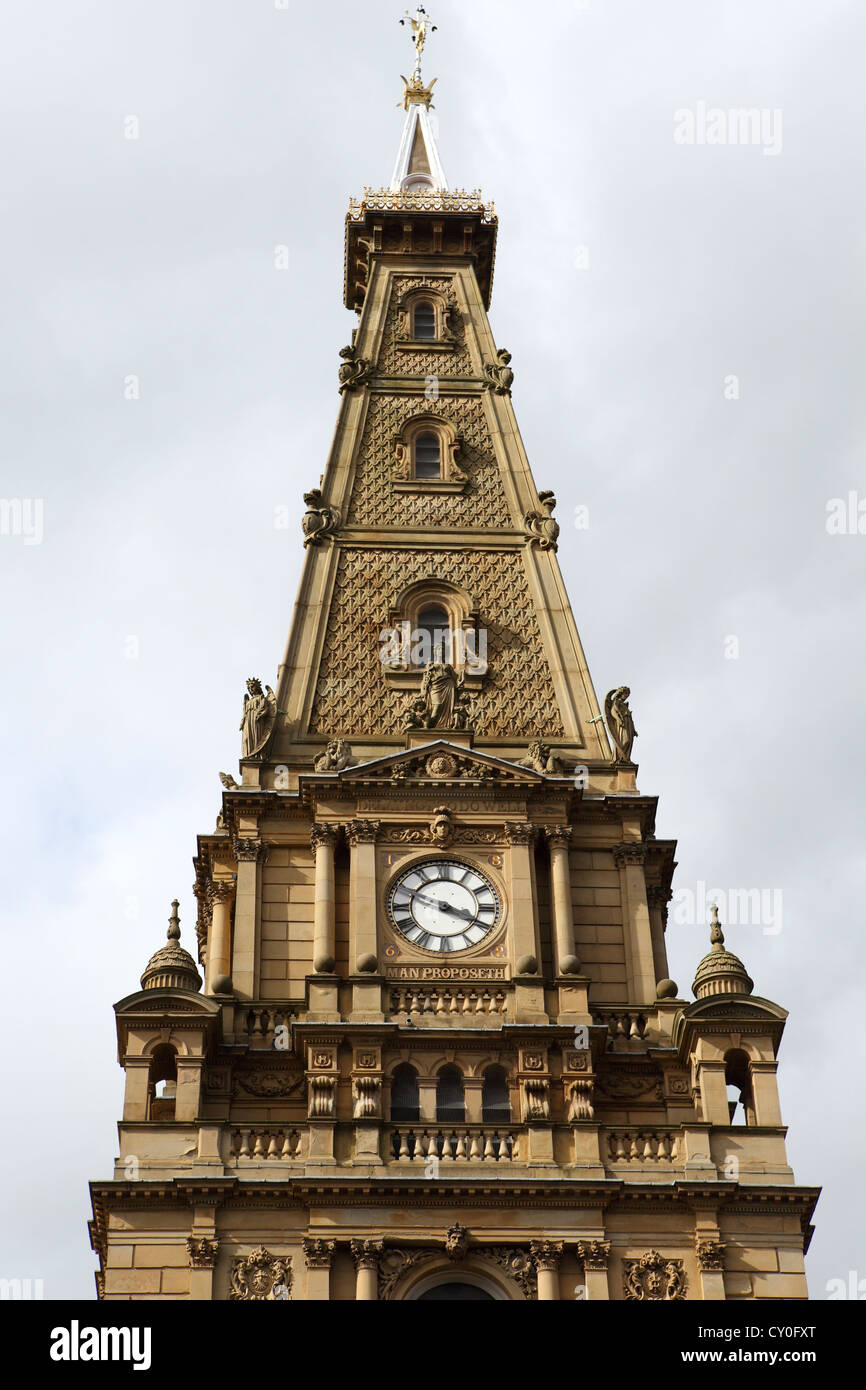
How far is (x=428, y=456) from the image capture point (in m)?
68.7

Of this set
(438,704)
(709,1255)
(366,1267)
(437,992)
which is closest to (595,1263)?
(709,1255)

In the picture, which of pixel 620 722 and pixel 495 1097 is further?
pixel 620 722

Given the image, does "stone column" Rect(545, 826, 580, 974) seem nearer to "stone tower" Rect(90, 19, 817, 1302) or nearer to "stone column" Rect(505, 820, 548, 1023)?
"stone tower" Rect(90, 19, 817, 1302)

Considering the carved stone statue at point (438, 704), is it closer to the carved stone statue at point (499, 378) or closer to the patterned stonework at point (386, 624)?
the patterned stonework at point (386, 624)

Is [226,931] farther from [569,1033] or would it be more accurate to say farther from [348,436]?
[348,436]

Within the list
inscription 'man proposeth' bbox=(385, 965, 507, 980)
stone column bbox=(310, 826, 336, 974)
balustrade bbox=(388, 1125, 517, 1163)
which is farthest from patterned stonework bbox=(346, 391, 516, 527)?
balustrade bbox=(388, 1125, 517, 1163)

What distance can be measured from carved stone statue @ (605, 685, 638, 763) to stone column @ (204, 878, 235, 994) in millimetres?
9697

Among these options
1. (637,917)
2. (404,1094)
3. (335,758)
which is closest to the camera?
(404,1094)

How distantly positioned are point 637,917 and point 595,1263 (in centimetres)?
1011

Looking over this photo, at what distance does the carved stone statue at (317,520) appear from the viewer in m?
65.6

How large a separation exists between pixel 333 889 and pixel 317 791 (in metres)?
2.39

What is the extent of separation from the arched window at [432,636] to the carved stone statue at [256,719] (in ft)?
13.2

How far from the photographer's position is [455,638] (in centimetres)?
6347

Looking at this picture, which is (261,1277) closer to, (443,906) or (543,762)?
Answer: (443,906)
